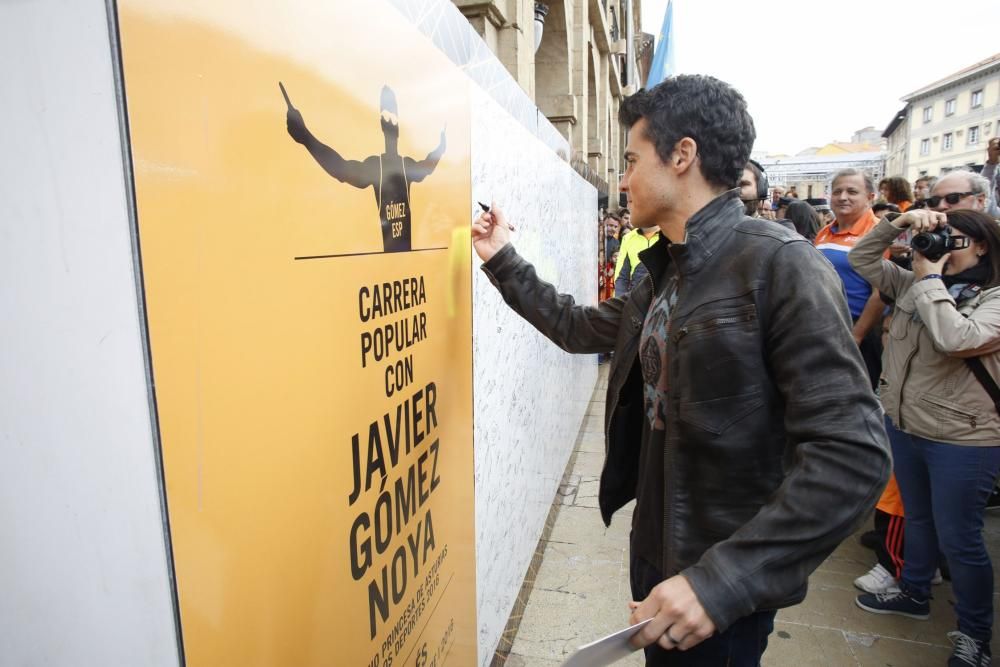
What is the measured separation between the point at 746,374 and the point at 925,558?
7.97 ft

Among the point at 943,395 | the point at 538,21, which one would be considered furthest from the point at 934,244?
the point at 538,21

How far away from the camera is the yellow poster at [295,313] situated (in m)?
0.75

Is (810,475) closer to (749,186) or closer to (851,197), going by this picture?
(749,186)

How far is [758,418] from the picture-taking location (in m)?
1.30

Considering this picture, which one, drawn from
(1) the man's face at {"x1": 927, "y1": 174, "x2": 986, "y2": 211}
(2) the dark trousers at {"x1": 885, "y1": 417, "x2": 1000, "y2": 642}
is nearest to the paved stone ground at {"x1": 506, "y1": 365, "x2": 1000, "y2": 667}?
(2) the dark trousers at {"x1": 885, "y1": 417, "x2": 1000, "y2": 642}

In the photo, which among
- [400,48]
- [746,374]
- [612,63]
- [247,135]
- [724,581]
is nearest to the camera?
[247,135]

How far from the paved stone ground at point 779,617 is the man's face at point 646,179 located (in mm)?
2073

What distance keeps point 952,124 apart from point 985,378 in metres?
61.1

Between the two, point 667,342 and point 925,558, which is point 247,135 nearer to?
point 667,342

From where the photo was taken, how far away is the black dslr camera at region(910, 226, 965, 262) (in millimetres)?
2396

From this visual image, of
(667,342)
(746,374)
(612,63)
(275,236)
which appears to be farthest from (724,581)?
(612,63)

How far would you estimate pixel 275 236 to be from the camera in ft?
3.11

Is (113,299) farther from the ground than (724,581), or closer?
farther from the ground

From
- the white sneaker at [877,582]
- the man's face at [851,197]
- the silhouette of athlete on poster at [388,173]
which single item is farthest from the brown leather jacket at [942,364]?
the silhouette of athlete on poster at [388,173]
